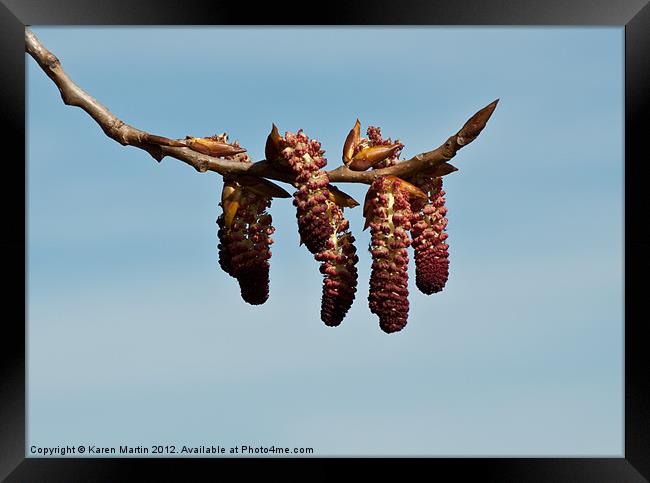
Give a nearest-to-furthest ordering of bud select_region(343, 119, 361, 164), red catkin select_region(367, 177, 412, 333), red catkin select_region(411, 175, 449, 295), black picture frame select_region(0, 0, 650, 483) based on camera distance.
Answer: red catkin select_region(367, 177, 412, 333)
red catkin select_region(411, 175, 449, 295)
bud select_region(343, 119, 361, 164)
black picture frame select_region(0, 0, 650, 483)

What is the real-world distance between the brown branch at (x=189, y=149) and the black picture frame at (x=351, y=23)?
0.16 m

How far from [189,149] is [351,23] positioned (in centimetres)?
69

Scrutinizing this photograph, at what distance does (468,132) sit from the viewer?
1917 millimetres

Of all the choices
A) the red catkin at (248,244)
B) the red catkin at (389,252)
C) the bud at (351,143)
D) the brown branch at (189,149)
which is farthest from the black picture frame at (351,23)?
the red catkin at (389,252)

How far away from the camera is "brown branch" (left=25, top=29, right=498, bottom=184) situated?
6.41 ft

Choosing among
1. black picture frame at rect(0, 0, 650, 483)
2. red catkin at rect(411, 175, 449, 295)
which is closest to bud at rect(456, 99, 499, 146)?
red catkin at rect(411, 175, 449, 295)

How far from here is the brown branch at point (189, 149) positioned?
196cm

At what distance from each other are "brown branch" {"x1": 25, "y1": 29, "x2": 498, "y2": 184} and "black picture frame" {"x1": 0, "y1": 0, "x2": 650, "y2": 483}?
0.16 metres

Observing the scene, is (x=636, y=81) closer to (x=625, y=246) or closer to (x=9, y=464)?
(x=625, y=246)

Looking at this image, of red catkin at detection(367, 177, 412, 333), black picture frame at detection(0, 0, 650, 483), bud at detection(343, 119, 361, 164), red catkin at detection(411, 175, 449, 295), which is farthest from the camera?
black picture frame at detection(0, 0, 650, 483)

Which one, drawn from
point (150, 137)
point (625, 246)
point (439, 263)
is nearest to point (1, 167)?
point (150, 137)

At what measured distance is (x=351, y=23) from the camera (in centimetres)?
251

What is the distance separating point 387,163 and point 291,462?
1.03 m

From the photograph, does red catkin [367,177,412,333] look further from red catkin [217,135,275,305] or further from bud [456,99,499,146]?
red catkin [217,135,275,305]
